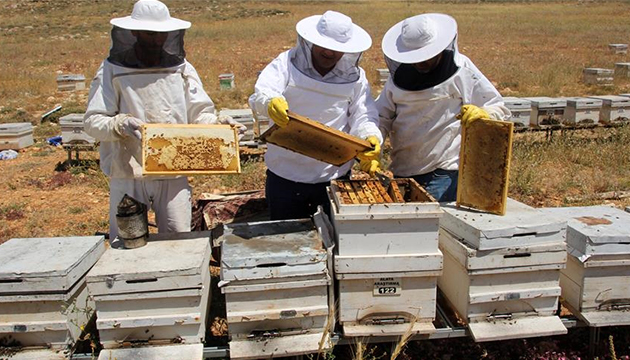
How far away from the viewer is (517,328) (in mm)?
2916

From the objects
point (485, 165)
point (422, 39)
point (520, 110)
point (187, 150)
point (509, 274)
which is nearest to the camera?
point (509, 274)

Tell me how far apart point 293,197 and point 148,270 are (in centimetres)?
127

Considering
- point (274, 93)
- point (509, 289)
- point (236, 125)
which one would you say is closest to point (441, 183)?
point (509, 289)

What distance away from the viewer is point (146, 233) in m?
3.10

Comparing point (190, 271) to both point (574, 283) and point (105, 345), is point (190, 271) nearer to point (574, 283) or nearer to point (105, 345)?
point (105, 345)

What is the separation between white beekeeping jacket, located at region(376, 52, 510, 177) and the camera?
349 centimetres

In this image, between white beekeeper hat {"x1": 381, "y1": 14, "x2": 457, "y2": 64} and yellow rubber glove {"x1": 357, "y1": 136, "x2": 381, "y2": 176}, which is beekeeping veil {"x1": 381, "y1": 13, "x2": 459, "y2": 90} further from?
yellow rubber glove {"x1": 357, "y1": 136, "x2": 381, "y2": 176}

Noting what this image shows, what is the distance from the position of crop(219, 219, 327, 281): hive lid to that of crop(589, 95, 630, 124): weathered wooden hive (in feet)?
24.9

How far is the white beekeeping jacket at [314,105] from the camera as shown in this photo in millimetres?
3367

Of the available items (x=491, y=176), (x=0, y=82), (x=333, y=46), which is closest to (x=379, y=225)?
(x=491, y=176)

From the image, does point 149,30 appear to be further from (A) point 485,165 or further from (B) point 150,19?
(A) point 485,165

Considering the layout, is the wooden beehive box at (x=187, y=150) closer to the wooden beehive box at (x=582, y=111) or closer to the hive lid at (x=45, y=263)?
the hive lid at (x=45, y=263)

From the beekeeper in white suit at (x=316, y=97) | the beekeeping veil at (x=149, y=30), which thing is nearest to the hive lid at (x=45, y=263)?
the beekeeping veil at (x=149, y=30)

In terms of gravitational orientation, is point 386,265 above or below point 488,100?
below
